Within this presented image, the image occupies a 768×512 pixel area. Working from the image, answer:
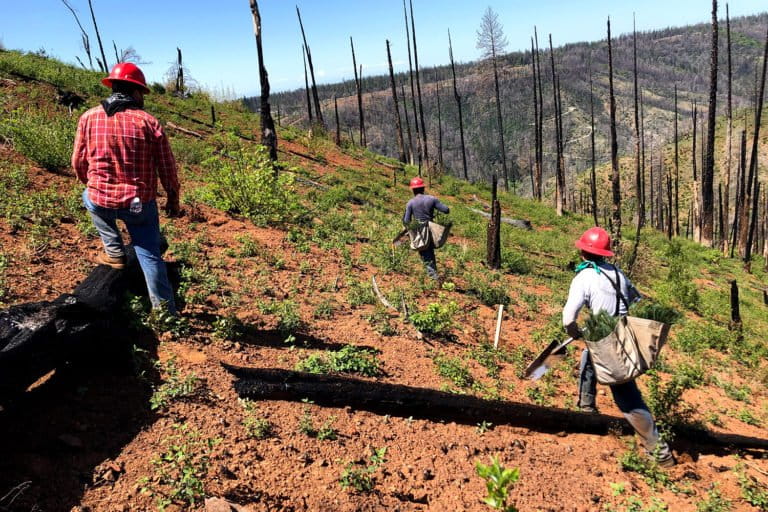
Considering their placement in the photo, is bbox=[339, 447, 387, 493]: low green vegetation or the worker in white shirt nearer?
bbox=[339, 447, 387, 493]: low green vegetation

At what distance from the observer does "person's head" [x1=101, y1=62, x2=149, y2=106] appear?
3.28 m

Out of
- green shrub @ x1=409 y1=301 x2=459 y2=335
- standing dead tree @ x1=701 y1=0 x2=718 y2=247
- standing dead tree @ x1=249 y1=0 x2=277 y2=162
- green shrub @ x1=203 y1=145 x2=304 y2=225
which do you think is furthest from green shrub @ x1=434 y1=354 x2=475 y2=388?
→ standing dead tree @ x1=701 y1=0 x2=718 y2=247

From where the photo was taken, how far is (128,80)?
10.9ft

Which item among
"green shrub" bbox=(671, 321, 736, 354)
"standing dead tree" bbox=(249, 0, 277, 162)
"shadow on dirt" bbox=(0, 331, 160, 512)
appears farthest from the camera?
"standing dead tree" bbox=(249, 0, 277, 162)

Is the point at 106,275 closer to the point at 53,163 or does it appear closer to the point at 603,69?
the point at 53,163

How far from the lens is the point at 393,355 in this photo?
470 centimetres

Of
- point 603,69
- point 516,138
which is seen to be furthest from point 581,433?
point 603,69

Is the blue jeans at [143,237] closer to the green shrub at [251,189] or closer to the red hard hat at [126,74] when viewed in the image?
the red hard hat at [126,74]

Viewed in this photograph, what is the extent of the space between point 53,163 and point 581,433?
8477mm

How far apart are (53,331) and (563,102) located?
16557cm

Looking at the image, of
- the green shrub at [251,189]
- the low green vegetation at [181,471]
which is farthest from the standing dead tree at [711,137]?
the low green vegetation at [181,471]

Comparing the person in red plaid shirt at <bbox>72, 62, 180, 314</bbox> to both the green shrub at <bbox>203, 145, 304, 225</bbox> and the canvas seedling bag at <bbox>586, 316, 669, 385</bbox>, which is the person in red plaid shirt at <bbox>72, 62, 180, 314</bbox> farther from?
the green shrub at <bbox>203, 145, 304, 225</bbox>

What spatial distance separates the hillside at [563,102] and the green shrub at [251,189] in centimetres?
9913

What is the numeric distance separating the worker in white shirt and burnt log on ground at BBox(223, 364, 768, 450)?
0.41 metres
